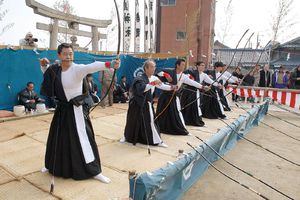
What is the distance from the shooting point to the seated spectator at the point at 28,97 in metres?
7.01

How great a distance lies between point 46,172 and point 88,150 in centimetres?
73

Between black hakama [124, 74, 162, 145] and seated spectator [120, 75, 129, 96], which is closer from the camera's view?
black hakama [124, 74, 162, 145]

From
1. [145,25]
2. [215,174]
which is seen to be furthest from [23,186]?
[145,25]

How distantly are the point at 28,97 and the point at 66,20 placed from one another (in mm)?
3487

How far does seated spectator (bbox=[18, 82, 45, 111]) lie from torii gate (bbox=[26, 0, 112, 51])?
2.14 meters

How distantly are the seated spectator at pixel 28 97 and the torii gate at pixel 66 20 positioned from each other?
214 cm

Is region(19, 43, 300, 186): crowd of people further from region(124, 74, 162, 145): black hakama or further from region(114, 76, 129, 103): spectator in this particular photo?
region(114, 76, 129, 103): spectator

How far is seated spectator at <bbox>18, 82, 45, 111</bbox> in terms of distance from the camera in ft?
23.0

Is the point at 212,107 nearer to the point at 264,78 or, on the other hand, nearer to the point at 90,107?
the point at 264,78

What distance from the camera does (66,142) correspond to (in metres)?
3.01

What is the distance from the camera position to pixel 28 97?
7.10m

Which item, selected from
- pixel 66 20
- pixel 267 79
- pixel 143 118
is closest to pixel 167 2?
pixel 267 79

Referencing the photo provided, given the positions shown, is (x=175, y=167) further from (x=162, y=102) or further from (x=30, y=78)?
(x=30, y=78)

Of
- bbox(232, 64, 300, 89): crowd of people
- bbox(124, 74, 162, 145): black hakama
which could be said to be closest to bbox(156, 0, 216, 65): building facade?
bbox(232, 64, 300, 89): crowd of people
